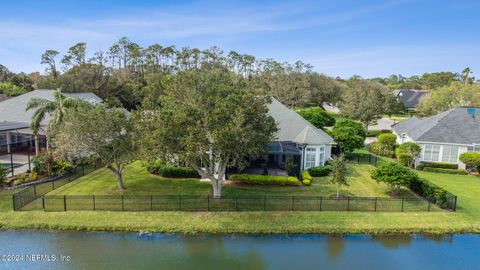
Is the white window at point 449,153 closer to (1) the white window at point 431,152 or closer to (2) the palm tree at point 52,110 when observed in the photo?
(1) the white window at point 431,152

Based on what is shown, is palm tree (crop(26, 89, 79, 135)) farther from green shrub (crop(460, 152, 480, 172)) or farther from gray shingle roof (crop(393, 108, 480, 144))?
green shrub (crop(460, 152, 480, 172))

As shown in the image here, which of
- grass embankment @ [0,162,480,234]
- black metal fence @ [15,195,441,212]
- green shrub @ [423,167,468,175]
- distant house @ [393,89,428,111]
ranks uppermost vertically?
distant house @ [393,89,428,111]

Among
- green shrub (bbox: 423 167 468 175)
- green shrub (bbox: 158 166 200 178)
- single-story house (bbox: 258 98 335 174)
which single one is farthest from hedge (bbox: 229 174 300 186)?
green shrub (bbox: 423 167 468 175)

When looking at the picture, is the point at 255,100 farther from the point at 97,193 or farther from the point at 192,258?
the point at 97,193

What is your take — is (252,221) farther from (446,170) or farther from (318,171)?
(446,170)

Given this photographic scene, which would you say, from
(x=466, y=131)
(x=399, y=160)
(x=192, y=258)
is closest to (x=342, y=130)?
(x=399, y=160)

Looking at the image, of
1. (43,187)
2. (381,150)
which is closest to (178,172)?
(43,187)
